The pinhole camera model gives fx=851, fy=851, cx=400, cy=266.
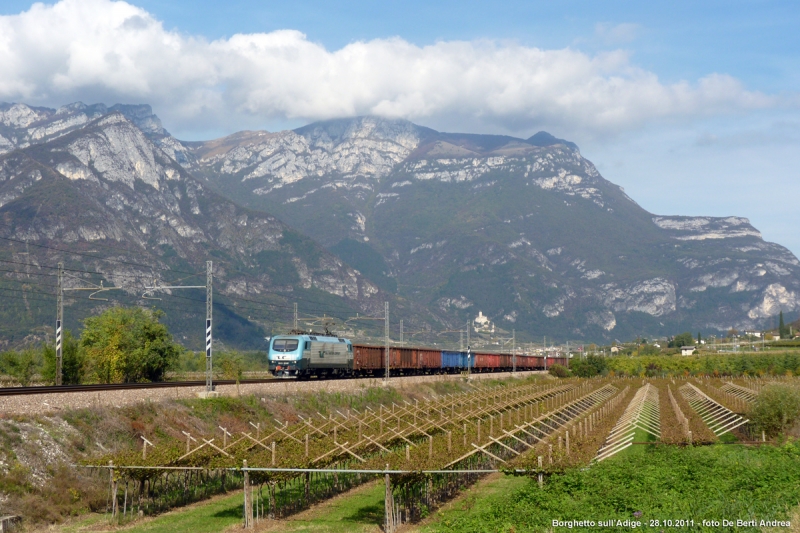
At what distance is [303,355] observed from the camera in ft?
230

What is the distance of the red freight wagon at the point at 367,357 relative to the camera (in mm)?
83662

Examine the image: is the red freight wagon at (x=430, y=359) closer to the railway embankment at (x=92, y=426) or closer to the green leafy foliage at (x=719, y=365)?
the railway embankment at (x=92, y=426)

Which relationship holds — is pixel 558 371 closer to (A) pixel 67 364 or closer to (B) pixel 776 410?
(B) pixel 776 410

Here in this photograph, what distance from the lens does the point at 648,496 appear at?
87.4ft

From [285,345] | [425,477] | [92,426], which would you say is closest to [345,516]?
[425,477]

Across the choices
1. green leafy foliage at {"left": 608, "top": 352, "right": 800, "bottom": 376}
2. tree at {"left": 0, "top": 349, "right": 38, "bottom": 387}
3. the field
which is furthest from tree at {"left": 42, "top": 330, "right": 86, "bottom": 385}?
green leafy foliage at {"left": 608, "top": 352, "right": 800, "bottom": 376}

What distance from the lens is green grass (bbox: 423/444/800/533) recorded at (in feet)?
80.6

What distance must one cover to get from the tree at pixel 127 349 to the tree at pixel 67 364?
36.3 inches

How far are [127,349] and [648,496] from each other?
60.0 m

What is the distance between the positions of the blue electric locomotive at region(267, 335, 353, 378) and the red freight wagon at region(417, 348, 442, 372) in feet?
91.6

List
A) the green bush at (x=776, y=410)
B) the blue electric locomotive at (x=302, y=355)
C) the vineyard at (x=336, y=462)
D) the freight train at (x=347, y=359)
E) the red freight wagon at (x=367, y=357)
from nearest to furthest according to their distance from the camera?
1. the vineyard at (x=336, y=462)
2. the green bush at (x=776, y=410)
3. the blue electric locomotive at (x=302, y=355)
4. the freight train at (x=347, y=359)
5. the red freight wagon at (x=367, y=357)

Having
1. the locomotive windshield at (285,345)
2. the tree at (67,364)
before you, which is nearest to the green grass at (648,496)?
the locomotive windshield at (285,345)

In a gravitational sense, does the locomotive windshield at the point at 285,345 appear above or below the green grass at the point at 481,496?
above

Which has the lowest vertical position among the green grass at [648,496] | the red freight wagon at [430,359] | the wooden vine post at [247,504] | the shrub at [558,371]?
the shrub at [558,371]
